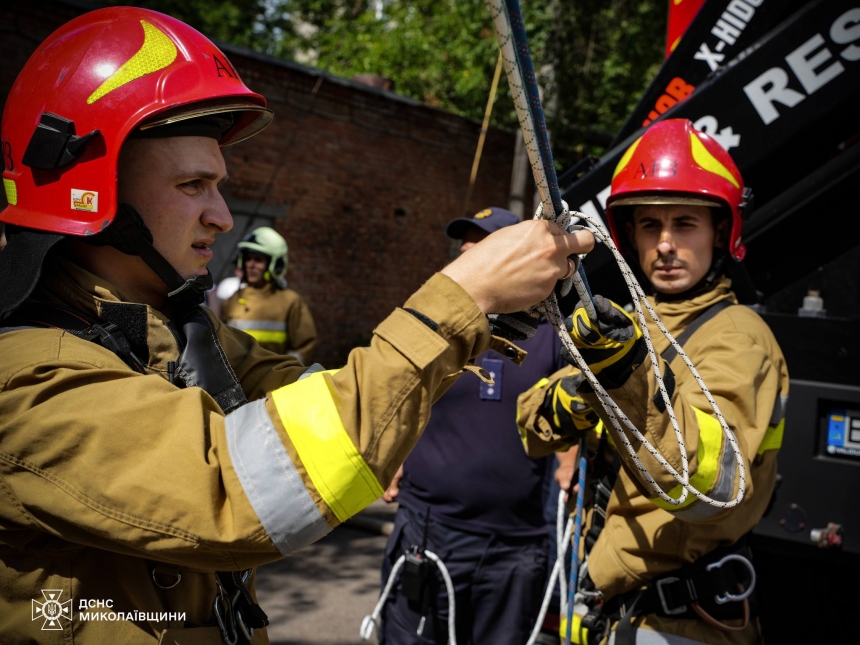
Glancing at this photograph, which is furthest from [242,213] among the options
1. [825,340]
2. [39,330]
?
[39,330]

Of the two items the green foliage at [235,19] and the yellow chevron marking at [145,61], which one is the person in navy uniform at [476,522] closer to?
the yellow chevron marking at [145,61]

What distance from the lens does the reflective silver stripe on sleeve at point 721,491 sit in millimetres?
1839

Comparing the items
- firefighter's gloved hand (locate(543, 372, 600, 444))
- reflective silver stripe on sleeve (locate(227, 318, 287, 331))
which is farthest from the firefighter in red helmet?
reflective silver stripe on sleeve (locate(227, 318, 287, 331))

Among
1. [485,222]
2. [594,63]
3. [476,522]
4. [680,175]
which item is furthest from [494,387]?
[594,63]

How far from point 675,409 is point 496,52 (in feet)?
38.9

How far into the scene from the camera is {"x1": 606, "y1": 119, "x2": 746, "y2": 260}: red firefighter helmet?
8.01ft

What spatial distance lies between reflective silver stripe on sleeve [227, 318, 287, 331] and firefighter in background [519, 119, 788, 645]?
14.3 ft

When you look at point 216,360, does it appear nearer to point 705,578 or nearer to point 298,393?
point 298,393

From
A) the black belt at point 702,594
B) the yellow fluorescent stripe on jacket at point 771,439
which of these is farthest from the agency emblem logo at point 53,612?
the yellow fluorescent stripe on jacket at point 771,439

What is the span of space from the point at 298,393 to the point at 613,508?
4.77 ft

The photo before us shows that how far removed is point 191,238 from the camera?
164 cm

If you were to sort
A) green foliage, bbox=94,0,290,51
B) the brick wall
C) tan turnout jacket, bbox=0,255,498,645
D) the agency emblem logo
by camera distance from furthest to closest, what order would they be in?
green foliage, bbox=94,0,290,51 < the brick wall < the agency emblem logo < tan turnout jacket, bbox=0,255,498,645

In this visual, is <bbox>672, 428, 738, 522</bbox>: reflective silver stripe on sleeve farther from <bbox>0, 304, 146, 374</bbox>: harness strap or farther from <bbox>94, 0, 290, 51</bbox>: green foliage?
<bbox>94, 0, 290, 51</bbox>: green foliage

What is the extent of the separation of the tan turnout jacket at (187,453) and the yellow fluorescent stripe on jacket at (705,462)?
2.56 feet
